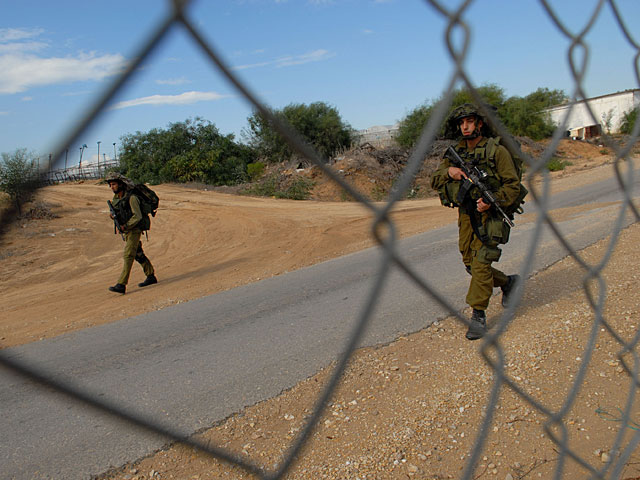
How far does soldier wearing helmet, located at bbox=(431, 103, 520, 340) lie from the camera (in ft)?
11.5

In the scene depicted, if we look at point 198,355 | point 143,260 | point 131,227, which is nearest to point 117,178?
point 131,227

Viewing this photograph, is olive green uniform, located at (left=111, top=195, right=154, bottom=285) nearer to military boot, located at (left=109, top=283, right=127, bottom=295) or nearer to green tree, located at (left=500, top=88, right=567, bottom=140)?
military boot, located at (left=109, top=283, right=127, bottom=295)

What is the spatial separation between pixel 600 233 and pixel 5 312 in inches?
303

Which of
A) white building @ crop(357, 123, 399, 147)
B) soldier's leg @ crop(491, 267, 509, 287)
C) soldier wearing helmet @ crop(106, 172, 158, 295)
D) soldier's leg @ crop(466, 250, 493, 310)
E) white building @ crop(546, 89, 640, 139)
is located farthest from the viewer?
white building @ crop(357, 123, 399, 147)

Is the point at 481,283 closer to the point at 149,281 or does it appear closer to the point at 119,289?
the point at 119,289

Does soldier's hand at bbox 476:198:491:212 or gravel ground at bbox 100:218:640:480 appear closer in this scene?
gravel ground at bbox 100:218:640:480

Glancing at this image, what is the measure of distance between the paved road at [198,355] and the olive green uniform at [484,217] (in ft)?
1.98

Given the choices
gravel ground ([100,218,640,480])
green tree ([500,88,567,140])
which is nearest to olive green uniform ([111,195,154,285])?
gravel ground ([100,218,640,480])

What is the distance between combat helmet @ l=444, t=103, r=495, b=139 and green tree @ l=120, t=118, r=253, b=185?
58.9 ft

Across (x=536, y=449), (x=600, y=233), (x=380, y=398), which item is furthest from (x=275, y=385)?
(x=600, y=233)

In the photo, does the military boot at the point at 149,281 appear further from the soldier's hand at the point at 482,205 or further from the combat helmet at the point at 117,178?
the soldier's hand at the point at 482,205

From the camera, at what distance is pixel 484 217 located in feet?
11.9

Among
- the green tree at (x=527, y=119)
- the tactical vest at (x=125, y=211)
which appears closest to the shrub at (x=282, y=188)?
the tactical vest at (x=125, y=211)

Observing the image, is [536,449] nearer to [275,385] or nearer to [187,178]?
[275,385]
